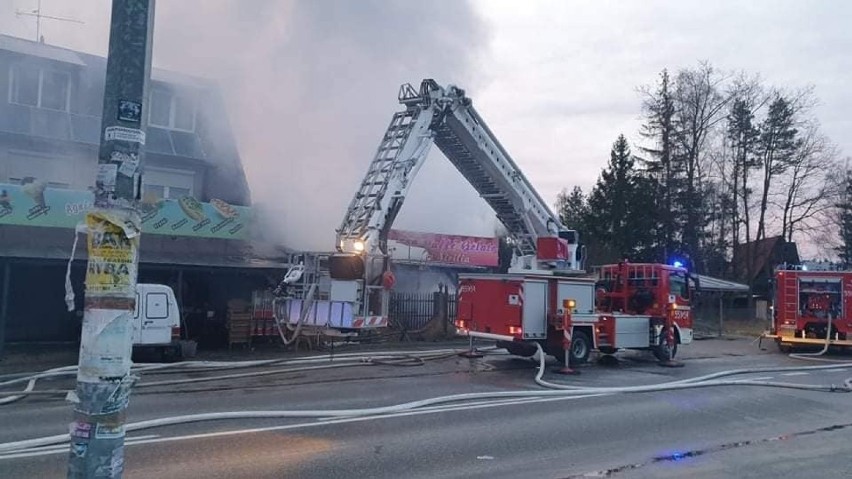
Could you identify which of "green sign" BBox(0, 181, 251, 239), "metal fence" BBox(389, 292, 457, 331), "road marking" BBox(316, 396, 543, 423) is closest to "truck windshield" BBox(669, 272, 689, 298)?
"metal fence" BBox(389, 292, 457, 331)

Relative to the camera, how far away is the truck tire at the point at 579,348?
16625 mm

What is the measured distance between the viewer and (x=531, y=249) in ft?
56.7

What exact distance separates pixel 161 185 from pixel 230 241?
310cm

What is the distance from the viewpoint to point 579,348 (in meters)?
16.7

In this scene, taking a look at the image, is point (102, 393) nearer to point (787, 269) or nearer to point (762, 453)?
point (762, 453)

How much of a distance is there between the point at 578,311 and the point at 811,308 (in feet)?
33.1

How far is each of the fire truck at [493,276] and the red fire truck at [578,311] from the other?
1.0 inches

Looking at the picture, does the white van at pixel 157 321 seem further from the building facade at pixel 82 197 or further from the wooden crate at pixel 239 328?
the wooden crate at pixel 239 328

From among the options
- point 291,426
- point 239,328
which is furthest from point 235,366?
point 291,426

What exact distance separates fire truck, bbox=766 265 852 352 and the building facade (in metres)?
14.9

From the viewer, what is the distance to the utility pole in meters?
3.37

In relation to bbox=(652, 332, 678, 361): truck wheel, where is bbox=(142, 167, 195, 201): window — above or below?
above

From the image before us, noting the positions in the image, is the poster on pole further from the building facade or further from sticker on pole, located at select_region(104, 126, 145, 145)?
the building facade

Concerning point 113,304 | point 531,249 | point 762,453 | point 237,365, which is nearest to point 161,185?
point 237,365
